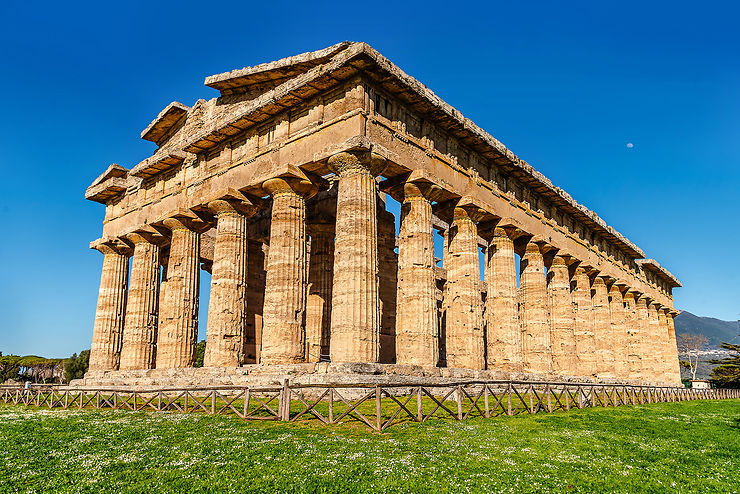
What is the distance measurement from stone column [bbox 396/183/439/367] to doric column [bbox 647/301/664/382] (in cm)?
2873

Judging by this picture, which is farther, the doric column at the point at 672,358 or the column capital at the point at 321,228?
the doric column at the point at 672,358

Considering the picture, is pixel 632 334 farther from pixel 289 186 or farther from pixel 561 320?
pixel 289 186

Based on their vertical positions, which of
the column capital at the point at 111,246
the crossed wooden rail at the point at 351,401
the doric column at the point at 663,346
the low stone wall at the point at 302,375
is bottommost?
the crossed wooden rail at the point at 351,401

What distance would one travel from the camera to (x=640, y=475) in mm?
8797

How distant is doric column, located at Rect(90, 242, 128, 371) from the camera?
28.8 metres

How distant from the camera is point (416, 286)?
20922mm

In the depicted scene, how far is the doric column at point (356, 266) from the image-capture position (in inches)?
724

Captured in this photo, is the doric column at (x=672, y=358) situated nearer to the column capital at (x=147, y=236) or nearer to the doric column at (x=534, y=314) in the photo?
the doric column at (x=534, y=314)

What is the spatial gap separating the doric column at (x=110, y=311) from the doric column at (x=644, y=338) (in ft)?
109

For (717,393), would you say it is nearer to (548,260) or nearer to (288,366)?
(548,260)

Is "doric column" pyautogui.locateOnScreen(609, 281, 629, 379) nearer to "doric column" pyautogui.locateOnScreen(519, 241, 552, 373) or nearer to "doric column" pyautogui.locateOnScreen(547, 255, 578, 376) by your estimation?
"doric column" pyautogui.locateOnScreen(547, 255, 578, 376)

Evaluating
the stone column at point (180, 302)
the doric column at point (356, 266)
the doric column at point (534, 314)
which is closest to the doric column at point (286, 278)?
the doric column at point (356, 266)

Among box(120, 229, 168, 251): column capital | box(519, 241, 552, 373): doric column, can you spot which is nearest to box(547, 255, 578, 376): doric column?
box(519, 241, 552, 373): doric column

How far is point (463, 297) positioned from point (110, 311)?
17.8 meters
